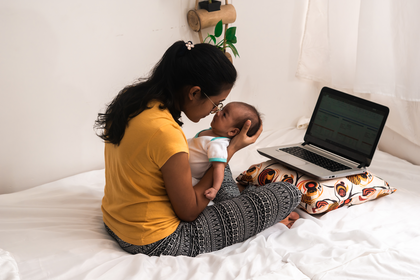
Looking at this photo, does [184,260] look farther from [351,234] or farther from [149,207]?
[351,234]

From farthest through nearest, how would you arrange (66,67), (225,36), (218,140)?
(225,36) → (66,67) → (218,140)

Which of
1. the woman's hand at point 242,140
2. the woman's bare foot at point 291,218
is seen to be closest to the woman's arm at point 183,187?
the woman's hand at point 242,140

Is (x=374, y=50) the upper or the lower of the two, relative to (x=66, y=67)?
upper

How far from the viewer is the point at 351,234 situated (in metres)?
1.33

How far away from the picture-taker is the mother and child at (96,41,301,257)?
41.4 inches

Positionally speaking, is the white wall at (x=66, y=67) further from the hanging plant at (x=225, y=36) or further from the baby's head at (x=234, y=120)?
the baby's head at (x=234, y=120)

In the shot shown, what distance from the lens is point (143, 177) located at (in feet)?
3.55

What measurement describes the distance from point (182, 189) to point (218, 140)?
1.18 feet

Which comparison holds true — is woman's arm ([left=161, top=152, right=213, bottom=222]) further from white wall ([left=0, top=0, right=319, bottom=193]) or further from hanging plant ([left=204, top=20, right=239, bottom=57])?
hanging plant ([left=204, top=20, right=239, bottom=57])

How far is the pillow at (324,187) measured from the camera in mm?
1474

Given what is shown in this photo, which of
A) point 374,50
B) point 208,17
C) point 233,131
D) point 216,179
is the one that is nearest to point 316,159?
point 233,131

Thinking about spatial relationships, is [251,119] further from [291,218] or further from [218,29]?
[218,29]

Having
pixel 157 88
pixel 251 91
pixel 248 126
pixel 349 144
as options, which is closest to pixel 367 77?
pixel 349 144

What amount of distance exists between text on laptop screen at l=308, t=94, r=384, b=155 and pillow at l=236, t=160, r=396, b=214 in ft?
0.50
